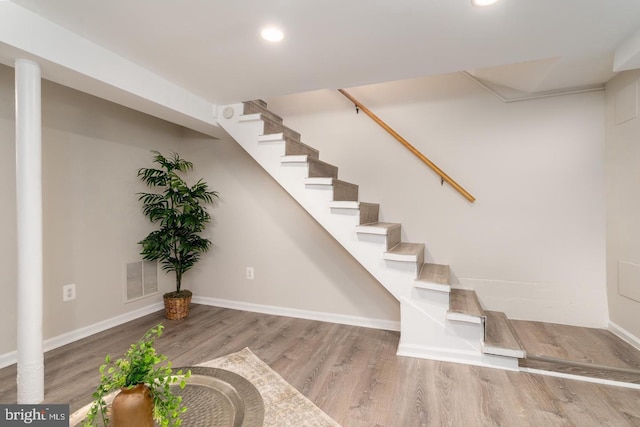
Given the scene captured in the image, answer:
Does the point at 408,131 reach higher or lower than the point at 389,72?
lower

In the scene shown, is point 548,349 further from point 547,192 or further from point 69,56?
point 69,56

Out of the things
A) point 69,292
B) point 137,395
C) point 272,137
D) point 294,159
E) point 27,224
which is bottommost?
point 69,292

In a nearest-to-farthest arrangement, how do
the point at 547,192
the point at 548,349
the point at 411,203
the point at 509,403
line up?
the point at 509,403 < the point at 548,349 < the point at 547,192 < the point at 411,203

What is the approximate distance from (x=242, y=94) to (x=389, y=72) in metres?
1.30

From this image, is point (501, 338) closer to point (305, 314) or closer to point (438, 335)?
point (438, 335)

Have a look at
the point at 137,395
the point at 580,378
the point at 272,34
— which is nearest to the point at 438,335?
the point at 580,378

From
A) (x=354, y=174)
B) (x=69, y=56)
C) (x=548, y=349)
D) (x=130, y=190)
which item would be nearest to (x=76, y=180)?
(x=130, y=190)

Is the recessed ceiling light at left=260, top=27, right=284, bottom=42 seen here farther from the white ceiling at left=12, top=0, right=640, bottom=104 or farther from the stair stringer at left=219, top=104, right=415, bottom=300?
the stair stringer at left=219, top=104, right=415, bottom=300

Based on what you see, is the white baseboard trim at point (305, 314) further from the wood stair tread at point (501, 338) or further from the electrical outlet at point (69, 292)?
the electrical outlet at point (69, 292)

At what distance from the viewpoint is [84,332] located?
100 inches

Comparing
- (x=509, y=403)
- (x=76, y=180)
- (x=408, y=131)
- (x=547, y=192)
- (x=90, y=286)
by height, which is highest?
(x=408, y=131)

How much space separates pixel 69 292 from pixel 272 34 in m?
2.65

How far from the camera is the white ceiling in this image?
1.48 metres

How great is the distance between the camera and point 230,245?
11.0 ft
